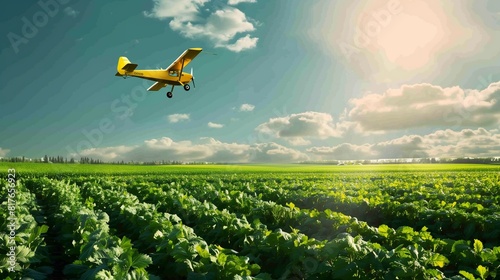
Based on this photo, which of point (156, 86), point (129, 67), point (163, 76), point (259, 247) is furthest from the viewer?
point (156, 86)

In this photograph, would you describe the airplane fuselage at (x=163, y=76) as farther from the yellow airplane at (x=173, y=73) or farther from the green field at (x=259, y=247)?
the green field at (x=259, y=247)

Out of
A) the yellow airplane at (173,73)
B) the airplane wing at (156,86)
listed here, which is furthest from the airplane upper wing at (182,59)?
the airplane wing at (156,86)

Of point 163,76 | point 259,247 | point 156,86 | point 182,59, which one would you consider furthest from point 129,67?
point 259,247

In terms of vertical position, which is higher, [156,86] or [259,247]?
[156,86]

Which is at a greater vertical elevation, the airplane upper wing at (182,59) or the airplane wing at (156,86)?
the airplane upper wing at (182,59)

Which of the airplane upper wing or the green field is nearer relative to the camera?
the green field

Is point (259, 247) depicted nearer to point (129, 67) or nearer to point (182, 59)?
point (129, 67)

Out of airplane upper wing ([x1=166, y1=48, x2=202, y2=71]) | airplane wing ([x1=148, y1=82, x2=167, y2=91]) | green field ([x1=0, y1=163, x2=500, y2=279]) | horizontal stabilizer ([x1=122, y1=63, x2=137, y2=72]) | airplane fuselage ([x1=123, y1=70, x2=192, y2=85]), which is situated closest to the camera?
green field ([x1=0, y1=163, x2=500, y2=279])

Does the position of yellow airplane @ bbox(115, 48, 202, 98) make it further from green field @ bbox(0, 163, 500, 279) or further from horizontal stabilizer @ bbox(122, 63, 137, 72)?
green field @ bbox(0, 163, 500, 279)

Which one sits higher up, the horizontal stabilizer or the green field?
the horizontal stabilizer

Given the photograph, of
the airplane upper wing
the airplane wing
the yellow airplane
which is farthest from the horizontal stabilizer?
the airplane wing

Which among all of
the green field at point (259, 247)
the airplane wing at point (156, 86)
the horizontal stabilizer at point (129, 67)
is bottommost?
the green field at point (259, 247)
